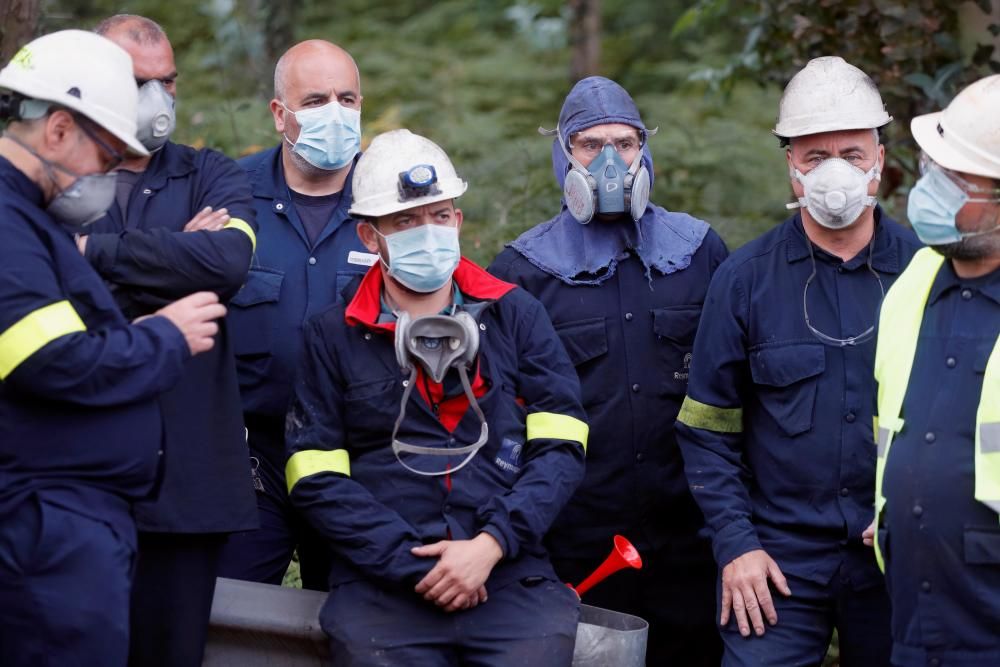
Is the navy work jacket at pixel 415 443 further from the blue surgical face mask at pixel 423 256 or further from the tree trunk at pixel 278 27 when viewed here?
the tree trunk at pixel 278 27

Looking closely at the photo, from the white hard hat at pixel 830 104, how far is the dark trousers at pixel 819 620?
1.62 metres

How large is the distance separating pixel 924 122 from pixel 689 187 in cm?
620

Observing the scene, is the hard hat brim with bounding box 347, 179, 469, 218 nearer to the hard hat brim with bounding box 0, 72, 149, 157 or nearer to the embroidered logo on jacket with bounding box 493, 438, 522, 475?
the embroidered logo on jacket with bounding box 493, 438, 522, 475

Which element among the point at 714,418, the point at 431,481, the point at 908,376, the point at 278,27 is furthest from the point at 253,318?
the point at 278,27

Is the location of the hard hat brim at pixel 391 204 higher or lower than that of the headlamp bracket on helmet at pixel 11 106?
lower

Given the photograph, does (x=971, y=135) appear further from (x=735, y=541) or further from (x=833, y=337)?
(x=735, y=541)

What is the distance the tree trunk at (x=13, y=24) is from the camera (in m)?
6.14

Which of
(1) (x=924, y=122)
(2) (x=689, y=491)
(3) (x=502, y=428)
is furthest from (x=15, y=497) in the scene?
(1) (x=924, y=122)

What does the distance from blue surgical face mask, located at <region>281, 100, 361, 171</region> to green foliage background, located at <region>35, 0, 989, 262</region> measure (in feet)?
8.68

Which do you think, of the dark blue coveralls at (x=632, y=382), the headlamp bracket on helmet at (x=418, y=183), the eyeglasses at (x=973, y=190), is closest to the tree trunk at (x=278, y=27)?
the dark blue coveralls at (x=632, y=382)

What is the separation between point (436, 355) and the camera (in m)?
4.76

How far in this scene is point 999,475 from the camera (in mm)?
4043

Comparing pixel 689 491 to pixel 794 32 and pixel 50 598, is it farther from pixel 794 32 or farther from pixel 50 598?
pixel 794 32

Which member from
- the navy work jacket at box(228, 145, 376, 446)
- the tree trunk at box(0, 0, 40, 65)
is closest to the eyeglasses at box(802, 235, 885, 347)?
the navy work jacket at box(228, 145, 376, 446)
